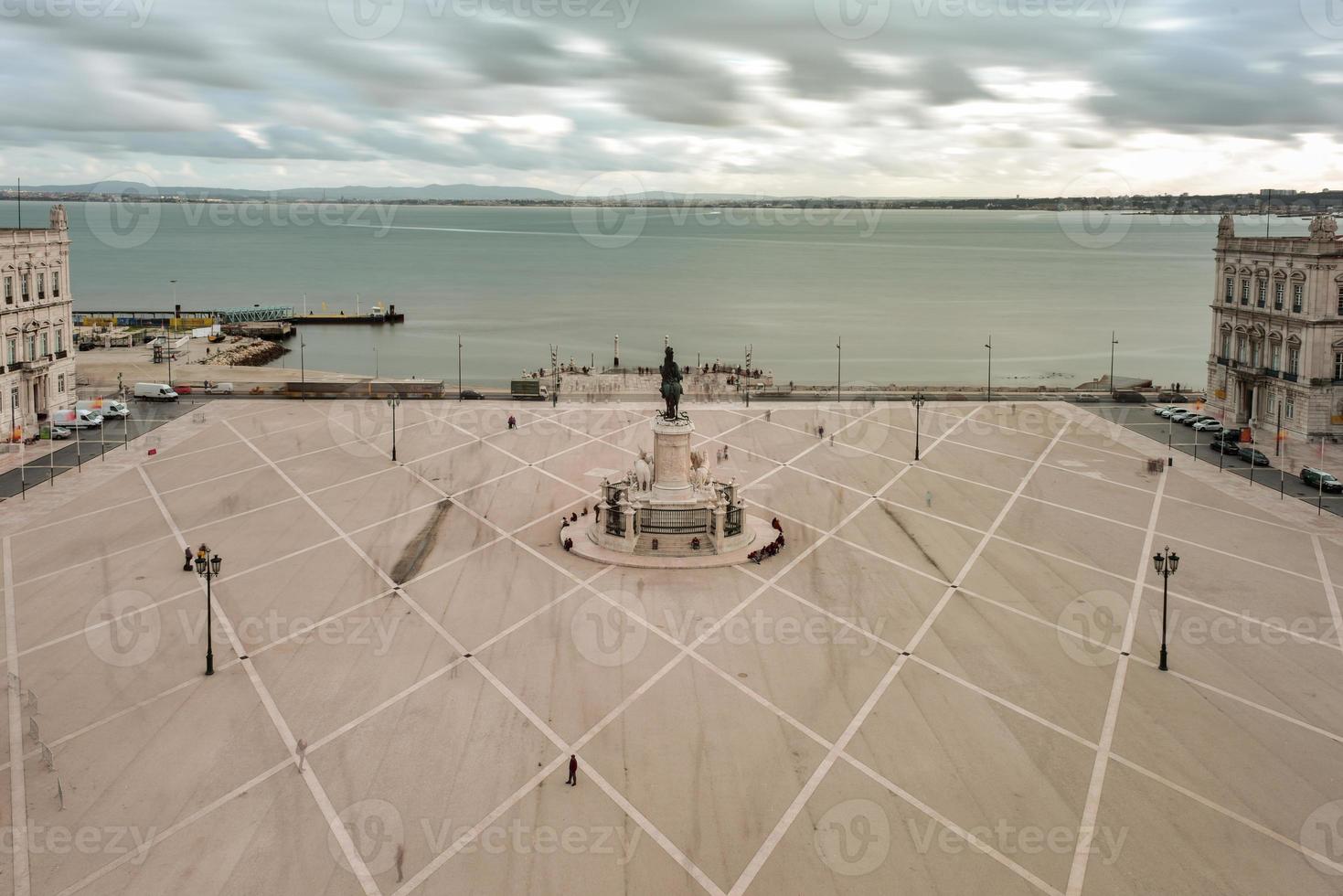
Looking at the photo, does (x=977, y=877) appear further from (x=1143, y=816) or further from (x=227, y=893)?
(x=227, y=893)

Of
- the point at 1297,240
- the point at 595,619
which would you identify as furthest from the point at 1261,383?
the point at 595,619

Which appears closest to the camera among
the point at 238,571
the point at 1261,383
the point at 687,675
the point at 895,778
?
the point at 895,778

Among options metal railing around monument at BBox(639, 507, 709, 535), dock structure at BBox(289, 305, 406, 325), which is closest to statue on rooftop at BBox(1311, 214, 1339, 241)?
metal railing around monument at BBox(639, 507, 709, 535)

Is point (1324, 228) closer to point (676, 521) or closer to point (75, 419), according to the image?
point (676, 521)

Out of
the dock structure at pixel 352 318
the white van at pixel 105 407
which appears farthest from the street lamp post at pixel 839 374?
the dock structure at pixel 352 318

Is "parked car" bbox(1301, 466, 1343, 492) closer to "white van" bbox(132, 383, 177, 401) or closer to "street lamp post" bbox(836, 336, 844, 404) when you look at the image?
"street lamp post" bbox(836, 336, 844, 404)
